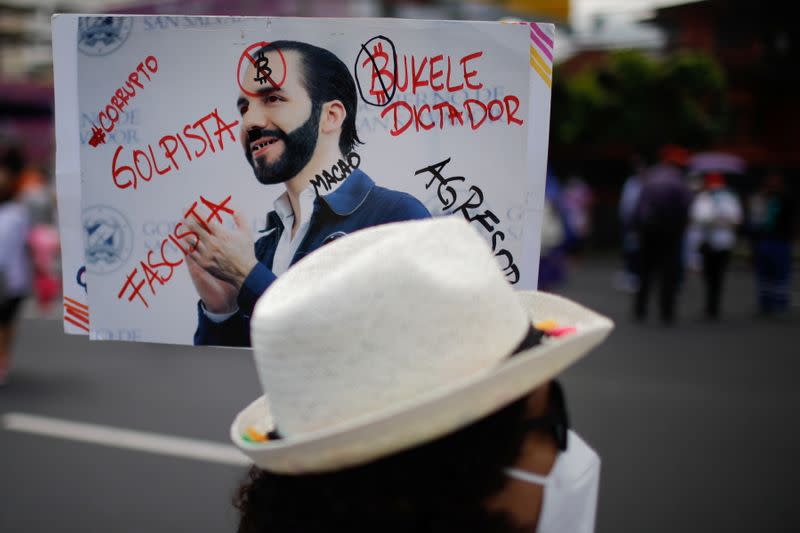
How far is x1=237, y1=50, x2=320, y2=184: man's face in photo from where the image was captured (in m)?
1.60

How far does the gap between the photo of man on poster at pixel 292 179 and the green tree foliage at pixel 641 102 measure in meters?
16.5

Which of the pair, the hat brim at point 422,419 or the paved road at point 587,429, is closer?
the hat brim at point 422,419

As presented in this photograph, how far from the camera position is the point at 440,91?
5.17 ft

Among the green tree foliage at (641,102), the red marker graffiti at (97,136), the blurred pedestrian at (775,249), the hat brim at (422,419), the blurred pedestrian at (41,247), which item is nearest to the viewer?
the hat brim at (422,419)

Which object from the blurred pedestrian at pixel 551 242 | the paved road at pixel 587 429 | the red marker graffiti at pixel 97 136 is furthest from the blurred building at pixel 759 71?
the red marker graffiti at pixel 97 136

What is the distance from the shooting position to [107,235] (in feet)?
5.61

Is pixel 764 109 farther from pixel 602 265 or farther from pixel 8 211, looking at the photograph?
pixel 8 211

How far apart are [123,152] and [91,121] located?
4.3 inches

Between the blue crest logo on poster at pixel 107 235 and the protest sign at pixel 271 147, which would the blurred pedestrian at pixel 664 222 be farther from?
the blue crest logo on poster at pixel 107 235

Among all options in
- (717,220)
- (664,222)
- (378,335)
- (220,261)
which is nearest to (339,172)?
(220,261)

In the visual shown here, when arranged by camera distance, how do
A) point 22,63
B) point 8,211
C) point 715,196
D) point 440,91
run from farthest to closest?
point 22,63 → point 715,196 → point 8,211 → point 440,91

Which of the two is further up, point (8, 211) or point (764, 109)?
point (764, 109)

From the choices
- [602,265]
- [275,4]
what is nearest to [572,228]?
[602,265]

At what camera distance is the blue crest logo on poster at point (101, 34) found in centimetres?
166
